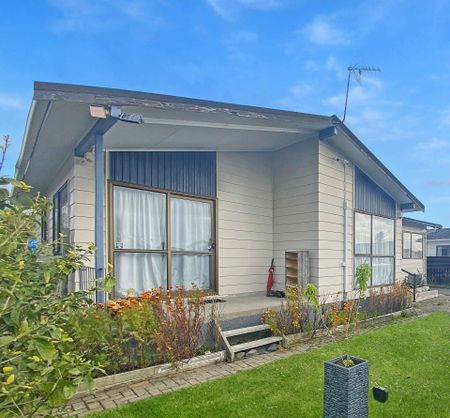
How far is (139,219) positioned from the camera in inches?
244

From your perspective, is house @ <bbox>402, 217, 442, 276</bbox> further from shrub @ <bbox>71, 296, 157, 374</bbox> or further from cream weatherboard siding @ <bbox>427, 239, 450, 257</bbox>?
shrub @ <bbox>71, 296, 157, 374</bbox>

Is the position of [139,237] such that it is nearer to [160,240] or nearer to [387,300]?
[160,240]

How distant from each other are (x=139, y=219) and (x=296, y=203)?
11.2ft

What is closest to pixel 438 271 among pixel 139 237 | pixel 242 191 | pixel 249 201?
pixel 249 201

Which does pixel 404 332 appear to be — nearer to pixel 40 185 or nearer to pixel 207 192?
pixel 207 192

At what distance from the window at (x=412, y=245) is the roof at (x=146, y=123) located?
9.06 metres

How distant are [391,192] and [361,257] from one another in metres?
2.57

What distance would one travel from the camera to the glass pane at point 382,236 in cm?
938

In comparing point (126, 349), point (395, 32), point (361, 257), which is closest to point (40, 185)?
point (126, 349)

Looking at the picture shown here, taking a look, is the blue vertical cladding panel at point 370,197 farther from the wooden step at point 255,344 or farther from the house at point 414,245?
the house at point 414,245

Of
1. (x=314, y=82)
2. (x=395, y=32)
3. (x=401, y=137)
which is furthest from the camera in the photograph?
(x=401, y=137)

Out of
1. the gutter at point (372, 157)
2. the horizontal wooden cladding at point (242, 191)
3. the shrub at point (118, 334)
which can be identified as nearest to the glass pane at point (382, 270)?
the gutter at point (372, 157)

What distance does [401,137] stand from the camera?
3459cm

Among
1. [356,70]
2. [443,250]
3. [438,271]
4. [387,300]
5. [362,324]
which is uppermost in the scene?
[356,70]
